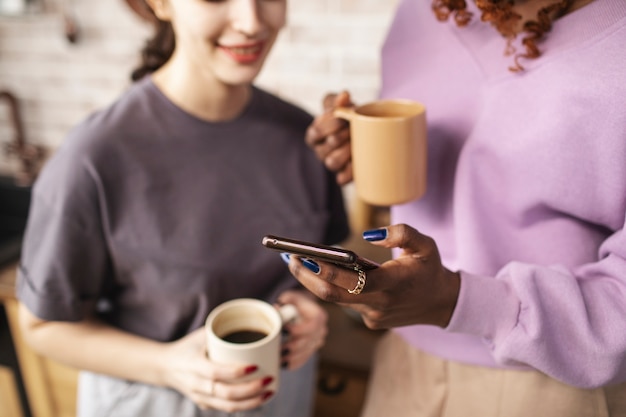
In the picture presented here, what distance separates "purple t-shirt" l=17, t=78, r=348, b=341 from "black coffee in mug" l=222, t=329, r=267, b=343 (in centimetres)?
13

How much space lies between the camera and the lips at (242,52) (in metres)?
0.85

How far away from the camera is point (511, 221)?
73cm

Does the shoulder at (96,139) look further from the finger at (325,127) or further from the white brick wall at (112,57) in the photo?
the white brick wall at (112,57)

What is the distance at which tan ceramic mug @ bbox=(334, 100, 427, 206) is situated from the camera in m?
0.72

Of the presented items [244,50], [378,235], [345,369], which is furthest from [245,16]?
[345,369]

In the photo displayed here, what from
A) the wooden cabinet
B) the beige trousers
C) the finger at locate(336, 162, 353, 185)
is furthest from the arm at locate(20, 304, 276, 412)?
the wooden cabinet

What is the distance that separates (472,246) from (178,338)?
0.55 meters

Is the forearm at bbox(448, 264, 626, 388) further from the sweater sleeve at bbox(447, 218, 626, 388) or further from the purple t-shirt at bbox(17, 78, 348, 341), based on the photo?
the purple t-shirt at bbox(17, 78, 348, 341)

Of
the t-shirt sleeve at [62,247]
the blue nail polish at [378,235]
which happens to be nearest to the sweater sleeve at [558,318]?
the blue nail polish at [378,235]

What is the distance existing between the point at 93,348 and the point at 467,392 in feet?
2.02

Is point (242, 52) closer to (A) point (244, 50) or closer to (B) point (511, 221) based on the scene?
(A) point (244, 50)

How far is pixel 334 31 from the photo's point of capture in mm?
1596

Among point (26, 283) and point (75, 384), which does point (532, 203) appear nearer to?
point (26, 283)

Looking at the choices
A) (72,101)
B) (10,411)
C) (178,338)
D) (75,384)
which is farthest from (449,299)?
(72,101)
